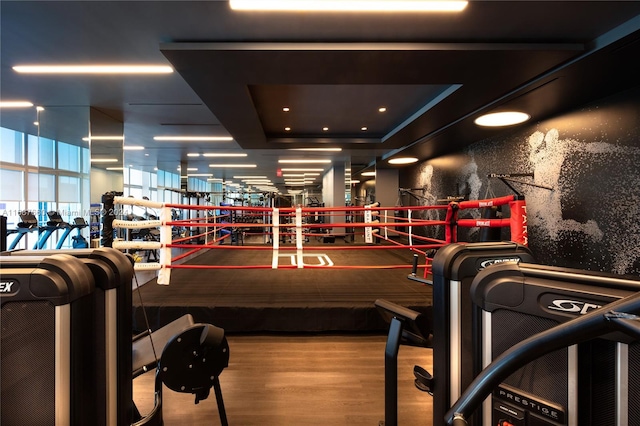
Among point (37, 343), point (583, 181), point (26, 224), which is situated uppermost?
point (583, 181)

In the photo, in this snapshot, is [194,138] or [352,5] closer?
[352,5]

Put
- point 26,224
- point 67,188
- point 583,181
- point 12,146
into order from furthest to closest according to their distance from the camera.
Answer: point 12,146 < point 67,188 < point 26,224 < point 583,181

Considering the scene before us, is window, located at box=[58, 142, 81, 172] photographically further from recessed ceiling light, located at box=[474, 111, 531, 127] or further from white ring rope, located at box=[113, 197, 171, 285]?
recessed ceiling light, located at box=[474, 111, 531, 127]

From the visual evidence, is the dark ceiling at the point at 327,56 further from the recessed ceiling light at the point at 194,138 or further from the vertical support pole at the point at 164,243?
the recessed ceiling light at the point at 194,138

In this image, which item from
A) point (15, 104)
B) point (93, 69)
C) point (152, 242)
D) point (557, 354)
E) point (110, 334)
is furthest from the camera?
point (15, 104)

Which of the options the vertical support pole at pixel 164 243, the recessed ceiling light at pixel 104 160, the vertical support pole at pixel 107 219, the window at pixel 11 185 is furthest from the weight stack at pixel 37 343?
the window at pixel 11 185

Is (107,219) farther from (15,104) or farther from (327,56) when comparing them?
(15,104)

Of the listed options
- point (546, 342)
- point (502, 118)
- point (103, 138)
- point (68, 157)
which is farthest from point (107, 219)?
point (68, 157)

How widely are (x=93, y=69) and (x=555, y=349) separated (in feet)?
16.9

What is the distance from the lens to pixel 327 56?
3051 millimetres

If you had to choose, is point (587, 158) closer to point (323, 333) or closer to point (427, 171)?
point (323, 333)

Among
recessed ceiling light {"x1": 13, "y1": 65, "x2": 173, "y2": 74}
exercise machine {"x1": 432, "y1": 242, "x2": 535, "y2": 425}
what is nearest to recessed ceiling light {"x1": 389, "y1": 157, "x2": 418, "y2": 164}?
recessed ceiling light {"x1": 13, "y1": 65, "x2": 173, "y2": 74}

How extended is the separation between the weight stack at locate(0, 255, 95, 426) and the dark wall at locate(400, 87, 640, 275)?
540 centimetres

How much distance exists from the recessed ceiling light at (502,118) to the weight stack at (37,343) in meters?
5.39
